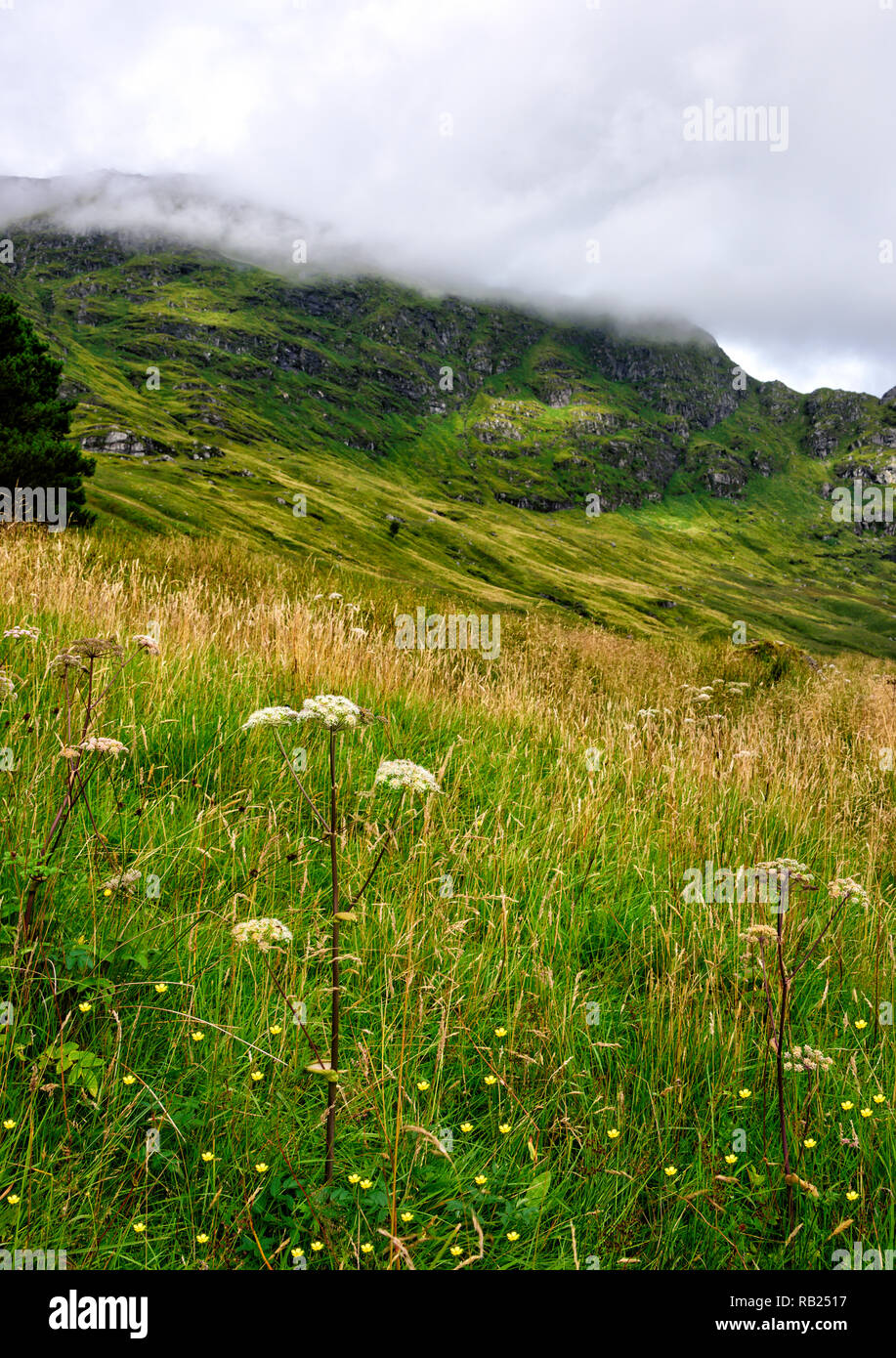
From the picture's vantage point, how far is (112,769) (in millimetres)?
3996

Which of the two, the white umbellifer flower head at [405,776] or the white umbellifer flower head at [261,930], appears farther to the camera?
the white umbellifer flower head at [405,776]

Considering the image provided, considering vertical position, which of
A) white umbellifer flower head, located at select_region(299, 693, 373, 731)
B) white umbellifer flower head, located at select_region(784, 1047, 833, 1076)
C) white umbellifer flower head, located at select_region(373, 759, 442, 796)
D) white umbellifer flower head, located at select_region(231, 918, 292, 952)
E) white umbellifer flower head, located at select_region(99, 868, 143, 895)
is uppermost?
white umbellifer flower head, located at select_region(299, 693, 373, 731)

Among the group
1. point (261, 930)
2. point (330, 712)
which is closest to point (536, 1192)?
point (261, 930)

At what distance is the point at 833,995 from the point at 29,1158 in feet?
11.1

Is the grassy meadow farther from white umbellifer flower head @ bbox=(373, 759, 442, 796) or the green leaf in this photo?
white umbellifer flower head @ bbox=(373, 759, 442, 796)

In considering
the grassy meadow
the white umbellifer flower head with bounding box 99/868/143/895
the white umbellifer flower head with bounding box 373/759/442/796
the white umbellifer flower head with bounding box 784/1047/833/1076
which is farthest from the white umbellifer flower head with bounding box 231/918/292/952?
the white umbellifer flower head with bounding box 784/1047/833/1076

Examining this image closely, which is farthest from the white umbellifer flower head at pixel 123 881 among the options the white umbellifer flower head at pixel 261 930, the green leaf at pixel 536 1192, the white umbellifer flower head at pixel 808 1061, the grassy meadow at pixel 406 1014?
the white umbellifer flower head at pixel 808 1061

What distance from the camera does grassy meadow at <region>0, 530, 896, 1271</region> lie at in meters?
2.06

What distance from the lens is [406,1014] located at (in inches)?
94.7

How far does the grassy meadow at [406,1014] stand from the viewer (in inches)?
81.3

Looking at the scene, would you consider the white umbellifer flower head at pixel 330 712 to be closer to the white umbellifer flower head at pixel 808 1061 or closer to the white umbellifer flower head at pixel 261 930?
the white umbellifer flower head at pixel 261 930
